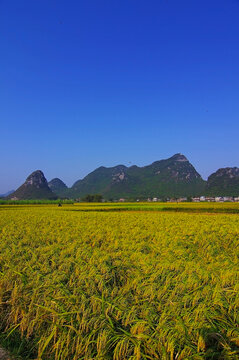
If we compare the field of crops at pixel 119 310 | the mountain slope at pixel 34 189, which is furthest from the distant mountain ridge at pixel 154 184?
the field of crops at pixel 119 310

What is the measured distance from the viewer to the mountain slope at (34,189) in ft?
437

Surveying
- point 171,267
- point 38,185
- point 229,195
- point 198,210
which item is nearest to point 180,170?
point 229,195

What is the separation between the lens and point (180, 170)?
146125 millimetres

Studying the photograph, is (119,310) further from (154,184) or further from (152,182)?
(152,182)

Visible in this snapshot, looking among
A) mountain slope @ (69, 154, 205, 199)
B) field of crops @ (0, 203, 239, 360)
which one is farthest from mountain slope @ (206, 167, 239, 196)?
field of crops @ (0, 203, 239, 360)

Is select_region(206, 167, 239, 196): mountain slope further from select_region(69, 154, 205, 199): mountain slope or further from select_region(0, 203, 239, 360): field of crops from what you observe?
select_region(0, 203, 239, 360): field of crops

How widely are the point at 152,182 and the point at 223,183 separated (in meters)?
36.3

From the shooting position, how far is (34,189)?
14288 centimetres

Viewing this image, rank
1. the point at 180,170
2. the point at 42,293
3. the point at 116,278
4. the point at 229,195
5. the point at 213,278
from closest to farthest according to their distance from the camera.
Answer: the point at 42,293 < the point at 213,278 < the point at 116,278 < the point at 229,195 < the point at 180,170

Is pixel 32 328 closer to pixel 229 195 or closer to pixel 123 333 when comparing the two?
pixel 123 333

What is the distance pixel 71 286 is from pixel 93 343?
986mm

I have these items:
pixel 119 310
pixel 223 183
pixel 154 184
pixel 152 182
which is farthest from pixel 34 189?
pixel 119 310

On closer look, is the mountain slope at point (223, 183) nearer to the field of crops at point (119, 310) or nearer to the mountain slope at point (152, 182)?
the mountain slope at point (152, 182)

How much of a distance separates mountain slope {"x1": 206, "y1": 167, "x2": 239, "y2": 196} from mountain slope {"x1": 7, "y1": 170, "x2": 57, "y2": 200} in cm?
7966
